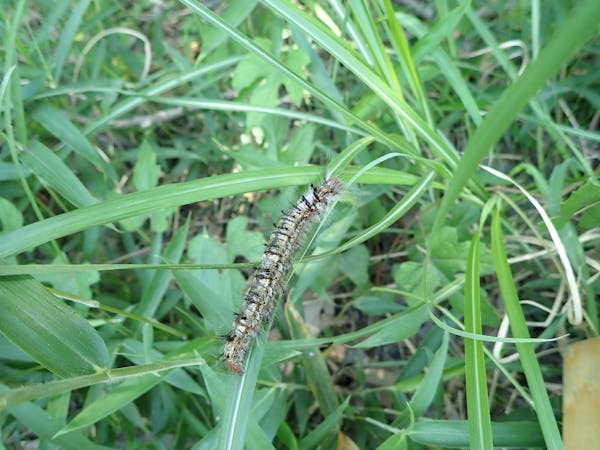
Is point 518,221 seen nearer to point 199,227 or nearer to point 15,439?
point 199,227

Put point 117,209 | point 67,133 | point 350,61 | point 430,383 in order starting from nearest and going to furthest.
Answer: point 117,209 < point 350,61 < point 430,383 < point 67,133

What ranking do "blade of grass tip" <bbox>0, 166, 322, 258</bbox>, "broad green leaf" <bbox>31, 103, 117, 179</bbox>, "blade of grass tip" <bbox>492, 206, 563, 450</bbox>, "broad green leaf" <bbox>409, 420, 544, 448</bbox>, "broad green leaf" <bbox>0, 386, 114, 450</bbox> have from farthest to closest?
"broad green leaf" <bbox>31, 103, 117, 179</bbox>
"broad green leaf" <bbox>0, 386, 114, 450</bbox>
"broad green leaf" <bbox>409, 420, 544, 448</bbox>
"blade of grass tip" <bbox>492, 206, 563, 450</bbox>
"blade of grass tip" <bbox>0, 166, 322, 258</bbox>

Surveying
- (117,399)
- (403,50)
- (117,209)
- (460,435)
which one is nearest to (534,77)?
(403,50)

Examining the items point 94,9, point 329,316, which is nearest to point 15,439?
point 329,316

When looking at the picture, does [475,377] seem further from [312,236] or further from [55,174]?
[55,174]

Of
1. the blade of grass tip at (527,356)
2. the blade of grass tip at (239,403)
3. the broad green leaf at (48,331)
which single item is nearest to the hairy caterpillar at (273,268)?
the blade of grass tip at (239,403)

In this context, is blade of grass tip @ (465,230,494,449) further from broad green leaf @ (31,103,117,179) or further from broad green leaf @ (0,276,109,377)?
broad green leaf @ (31,103,117,179)

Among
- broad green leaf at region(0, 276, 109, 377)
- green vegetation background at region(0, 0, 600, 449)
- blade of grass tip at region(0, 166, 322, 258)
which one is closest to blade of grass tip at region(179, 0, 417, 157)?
green vegetation background at region(0, 0, 600, 449)
